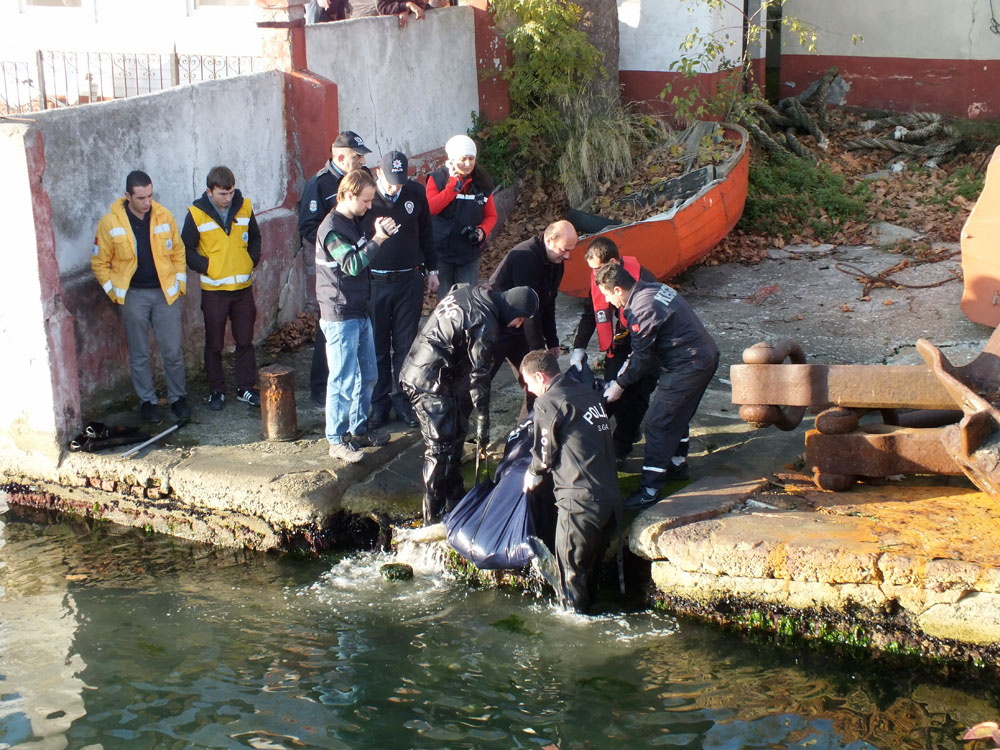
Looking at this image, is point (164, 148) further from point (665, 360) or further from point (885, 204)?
point (885, 204)

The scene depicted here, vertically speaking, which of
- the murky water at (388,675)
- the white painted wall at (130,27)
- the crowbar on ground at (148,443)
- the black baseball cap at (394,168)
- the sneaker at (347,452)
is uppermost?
the white painted wall at (130,27)

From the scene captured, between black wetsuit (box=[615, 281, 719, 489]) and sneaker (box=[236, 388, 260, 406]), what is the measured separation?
3.22 meters

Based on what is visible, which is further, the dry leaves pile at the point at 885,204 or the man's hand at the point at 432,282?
the dry leaves pile at the point at 885,204

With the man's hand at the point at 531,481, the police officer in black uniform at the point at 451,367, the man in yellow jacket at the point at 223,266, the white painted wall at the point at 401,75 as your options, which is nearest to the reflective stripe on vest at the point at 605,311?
the police officer in black uniform at the point at 451,367

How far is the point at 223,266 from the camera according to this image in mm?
8227

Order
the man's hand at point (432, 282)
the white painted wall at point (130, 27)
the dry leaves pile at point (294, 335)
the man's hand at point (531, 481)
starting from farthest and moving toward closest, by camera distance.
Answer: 1. the white painted wall at point (130, 27)
2. the dry leaves pile at point (294, 335)
3. the man's hand at point (432, 282)
4. the man's hand at point (531, 481)

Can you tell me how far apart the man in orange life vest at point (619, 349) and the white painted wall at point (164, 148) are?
3.67 metres

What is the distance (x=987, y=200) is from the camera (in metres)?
9.03

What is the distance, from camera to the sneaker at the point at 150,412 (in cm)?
809

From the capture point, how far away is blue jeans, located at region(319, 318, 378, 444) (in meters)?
7.30

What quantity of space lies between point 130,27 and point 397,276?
9.09 metres

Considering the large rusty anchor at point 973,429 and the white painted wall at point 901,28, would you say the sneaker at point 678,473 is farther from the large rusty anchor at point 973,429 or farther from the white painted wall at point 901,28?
the white painted wall at point 901,28

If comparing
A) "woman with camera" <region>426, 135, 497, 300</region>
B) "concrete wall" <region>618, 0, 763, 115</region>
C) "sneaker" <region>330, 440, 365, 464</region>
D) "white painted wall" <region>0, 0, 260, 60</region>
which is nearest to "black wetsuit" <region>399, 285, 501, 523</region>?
"sneaker" <region>330, 440, 365, 464</region>

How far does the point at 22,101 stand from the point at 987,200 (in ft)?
38.7
